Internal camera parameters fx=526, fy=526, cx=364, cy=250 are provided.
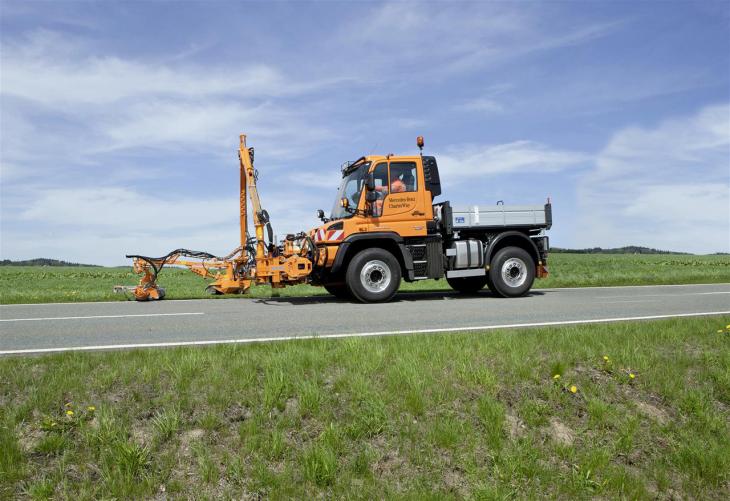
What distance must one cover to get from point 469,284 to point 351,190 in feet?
14.4

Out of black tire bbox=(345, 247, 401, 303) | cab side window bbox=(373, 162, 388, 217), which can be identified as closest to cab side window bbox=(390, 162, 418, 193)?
cab side window bbox=(373, 162, 388, 217)

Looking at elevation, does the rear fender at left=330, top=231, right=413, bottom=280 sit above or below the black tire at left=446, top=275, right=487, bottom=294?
above

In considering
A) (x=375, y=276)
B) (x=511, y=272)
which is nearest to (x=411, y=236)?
(x=375, y=276)

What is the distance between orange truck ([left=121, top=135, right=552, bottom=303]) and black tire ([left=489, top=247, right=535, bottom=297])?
0.02 metres

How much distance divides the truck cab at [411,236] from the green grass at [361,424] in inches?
240

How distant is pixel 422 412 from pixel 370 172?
7.98 metres

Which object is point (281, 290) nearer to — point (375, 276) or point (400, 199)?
point (375, 276)

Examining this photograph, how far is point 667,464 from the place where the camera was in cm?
446

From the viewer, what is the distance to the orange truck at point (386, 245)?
1173 cm

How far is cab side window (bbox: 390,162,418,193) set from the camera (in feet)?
39.4

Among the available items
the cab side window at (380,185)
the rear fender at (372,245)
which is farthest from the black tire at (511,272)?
the cab side window at (380,185)

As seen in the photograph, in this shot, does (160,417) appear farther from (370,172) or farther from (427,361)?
(370,172)

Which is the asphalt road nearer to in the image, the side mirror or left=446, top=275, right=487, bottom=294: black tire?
left=446, top=275, right=487, bottom=294: black tire

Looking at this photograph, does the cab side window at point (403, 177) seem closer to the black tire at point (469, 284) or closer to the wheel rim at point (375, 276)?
the wheel rim at point (375, 276)
